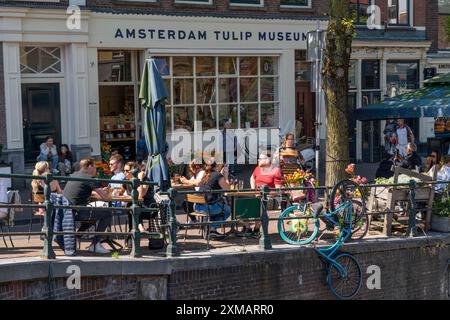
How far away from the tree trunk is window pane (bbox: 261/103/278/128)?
9.07m

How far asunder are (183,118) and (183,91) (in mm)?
708

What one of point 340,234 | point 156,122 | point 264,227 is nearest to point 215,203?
point 264,227

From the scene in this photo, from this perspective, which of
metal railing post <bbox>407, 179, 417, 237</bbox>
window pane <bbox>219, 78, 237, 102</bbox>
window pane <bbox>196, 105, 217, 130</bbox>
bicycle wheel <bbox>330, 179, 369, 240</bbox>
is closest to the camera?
bicycle wheel <bbox>330, 179, 369, 240</bbox>

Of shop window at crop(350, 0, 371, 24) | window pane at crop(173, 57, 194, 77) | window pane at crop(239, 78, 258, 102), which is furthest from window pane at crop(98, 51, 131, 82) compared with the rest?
shop window at crop(350, 0, 371, 24)

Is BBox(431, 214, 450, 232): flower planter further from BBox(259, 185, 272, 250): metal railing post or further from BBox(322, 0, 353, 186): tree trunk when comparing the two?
BBox(259, 185, 272, 250): metal railing post

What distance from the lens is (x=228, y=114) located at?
20.8m

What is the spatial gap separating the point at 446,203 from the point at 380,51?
12.1m

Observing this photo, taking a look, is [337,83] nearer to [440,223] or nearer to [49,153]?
[440,223]

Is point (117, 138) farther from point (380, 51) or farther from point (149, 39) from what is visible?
point (380, 51)

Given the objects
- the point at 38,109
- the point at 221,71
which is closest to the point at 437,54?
the point at 221,71

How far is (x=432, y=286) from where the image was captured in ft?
37.4

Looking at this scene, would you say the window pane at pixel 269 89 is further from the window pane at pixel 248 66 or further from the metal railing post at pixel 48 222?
the metal railing post at pixel 48 222

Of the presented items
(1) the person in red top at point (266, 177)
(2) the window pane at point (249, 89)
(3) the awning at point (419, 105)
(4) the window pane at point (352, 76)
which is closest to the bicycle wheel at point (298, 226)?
(1) the person in red top at point (266, 177)

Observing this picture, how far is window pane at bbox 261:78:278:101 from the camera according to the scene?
2131 cm
